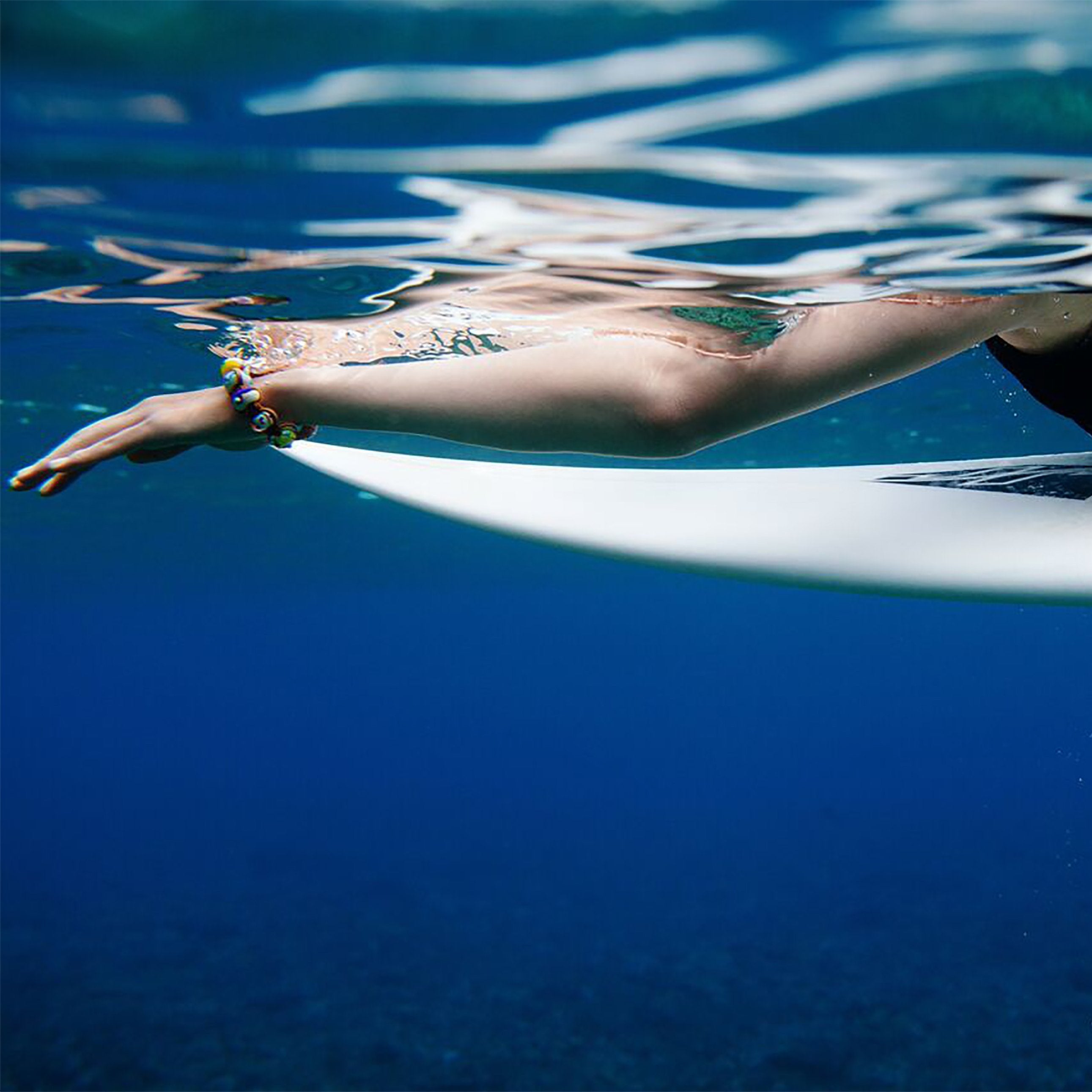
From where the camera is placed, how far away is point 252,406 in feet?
9.09

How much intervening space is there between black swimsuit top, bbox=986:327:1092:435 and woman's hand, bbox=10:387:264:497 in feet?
8.63

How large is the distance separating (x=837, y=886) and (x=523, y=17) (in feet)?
68.6

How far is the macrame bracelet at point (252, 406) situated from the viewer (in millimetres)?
2746

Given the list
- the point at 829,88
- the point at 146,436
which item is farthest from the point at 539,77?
the point at 146,436

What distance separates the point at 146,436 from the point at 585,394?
1.24 m

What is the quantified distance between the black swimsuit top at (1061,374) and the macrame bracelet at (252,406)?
97.1 inches

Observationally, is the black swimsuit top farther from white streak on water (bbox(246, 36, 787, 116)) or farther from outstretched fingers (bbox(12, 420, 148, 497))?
outstretched fingers (bbox(12, 420, 148, 497))

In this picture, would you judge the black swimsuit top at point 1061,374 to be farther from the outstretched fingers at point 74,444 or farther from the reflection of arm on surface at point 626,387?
the outstretched fingers at point 74,444

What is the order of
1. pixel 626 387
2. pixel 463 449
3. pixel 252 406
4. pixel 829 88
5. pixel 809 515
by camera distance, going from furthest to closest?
pixel 463 449
pixel 809 515
pixel 829 88
pixel 252 406
pixel 626 387

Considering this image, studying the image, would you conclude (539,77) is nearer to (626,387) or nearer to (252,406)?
(626,387)

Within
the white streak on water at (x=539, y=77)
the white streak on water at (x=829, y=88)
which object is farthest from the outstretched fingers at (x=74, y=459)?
the white streak on water at (x=829, y=88)

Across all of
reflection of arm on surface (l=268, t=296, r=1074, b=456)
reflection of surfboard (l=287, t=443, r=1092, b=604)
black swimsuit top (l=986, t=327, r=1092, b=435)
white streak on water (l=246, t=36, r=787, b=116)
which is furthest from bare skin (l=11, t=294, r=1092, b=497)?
white streak on water (l=246, t=36, r=787, b=116)

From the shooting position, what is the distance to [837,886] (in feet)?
67.1

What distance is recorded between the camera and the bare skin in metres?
2.47
